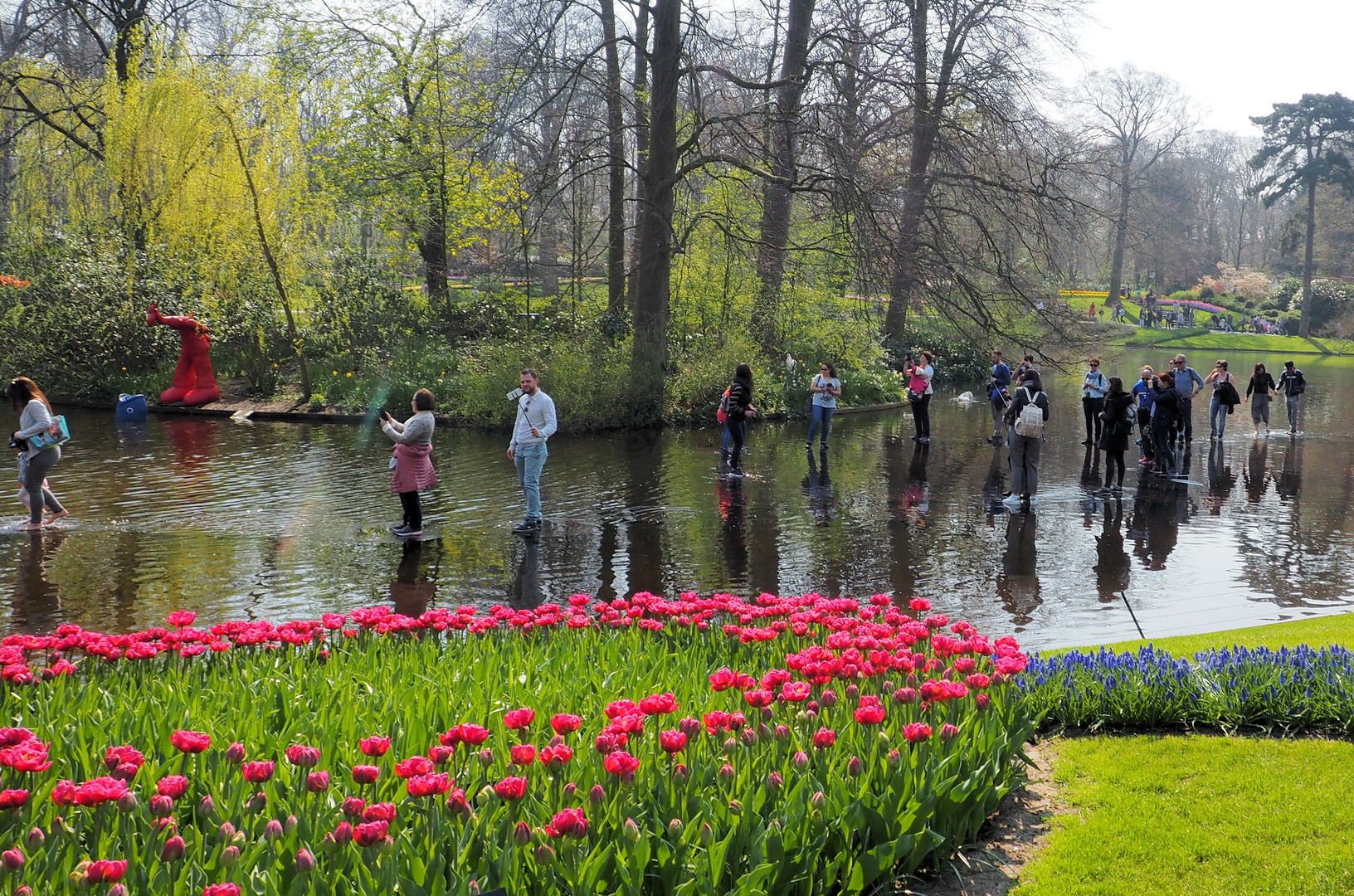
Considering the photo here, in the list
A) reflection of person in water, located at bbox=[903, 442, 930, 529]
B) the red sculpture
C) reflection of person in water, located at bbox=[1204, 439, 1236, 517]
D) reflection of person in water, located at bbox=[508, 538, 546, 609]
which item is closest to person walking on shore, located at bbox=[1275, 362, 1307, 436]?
reflection of person in water, located at bbox=[1204, 439, 1236, 517]

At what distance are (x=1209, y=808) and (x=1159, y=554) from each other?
7.48 metres

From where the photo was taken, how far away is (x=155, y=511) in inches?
499

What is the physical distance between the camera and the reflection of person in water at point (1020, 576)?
9023mm

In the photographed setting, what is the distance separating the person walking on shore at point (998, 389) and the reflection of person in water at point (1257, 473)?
4287mm

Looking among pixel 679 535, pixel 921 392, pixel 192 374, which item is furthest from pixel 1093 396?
pixel 192 374

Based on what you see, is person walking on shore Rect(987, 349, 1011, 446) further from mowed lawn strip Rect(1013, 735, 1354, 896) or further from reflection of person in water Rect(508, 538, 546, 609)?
mowed lawn strip Rect(1013, 735, 1354, 896)

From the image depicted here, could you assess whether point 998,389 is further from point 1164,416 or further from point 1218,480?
point 1218,480

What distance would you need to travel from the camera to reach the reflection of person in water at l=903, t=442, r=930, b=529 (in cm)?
1339

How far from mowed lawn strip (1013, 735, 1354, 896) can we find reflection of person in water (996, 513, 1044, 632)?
3.35 m

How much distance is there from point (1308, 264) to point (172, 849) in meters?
74.1

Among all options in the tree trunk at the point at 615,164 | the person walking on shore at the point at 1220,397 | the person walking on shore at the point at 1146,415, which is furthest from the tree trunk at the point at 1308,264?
the person walking on shore at the point at 1146,415

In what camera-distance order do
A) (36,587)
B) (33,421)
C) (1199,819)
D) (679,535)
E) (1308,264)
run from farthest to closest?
(1308,264)
(679,535)
(33,421)
(36,587)
(1199,819)

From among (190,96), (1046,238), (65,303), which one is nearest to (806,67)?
(1046,238)

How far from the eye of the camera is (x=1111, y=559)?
11.1 metres
